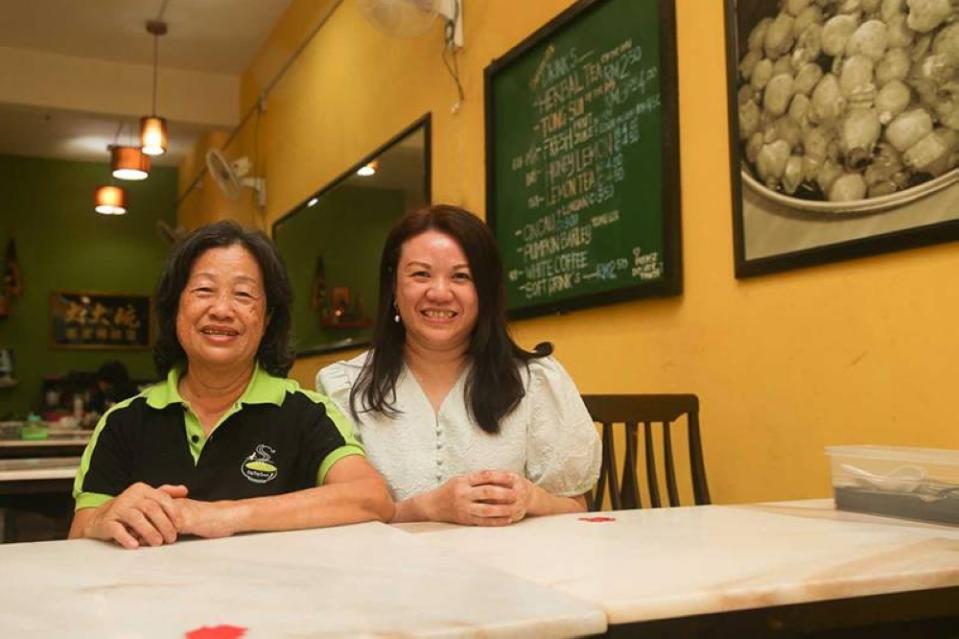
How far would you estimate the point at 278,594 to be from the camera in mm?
903

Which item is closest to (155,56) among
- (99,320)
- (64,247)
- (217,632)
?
(64,247)

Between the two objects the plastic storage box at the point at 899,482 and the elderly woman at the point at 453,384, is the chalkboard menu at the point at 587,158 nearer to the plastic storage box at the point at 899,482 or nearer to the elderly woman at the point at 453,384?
the elderly woman at the point at 453,384

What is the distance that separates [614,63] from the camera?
2.74 m

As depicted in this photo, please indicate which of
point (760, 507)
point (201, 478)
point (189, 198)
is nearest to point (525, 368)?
point (760, 507)

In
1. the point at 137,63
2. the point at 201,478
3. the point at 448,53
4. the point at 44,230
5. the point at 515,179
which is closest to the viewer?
the point at 201,478

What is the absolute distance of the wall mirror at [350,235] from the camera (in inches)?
168

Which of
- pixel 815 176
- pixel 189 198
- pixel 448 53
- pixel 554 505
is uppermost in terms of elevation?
pixel 189 198

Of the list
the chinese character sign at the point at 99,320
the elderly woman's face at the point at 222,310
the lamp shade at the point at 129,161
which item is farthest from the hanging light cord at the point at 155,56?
the elderly woman's face at the point at 222,310

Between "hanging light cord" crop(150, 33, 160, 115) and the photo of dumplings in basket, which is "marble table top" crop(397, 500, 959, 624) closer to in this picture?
the photo of dumplings in basket

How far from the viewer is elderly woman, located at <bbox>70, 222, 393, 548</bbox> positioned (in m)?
1.62

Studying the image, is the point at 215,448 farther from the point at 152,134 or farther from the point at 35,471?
the point at 152,134

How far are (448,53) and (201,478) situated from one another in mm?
2654

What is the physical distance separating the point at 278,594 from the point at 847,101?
5.28 feet

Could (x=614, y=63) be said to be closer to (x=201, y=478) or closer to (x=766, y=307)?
(x=766, y=307)
